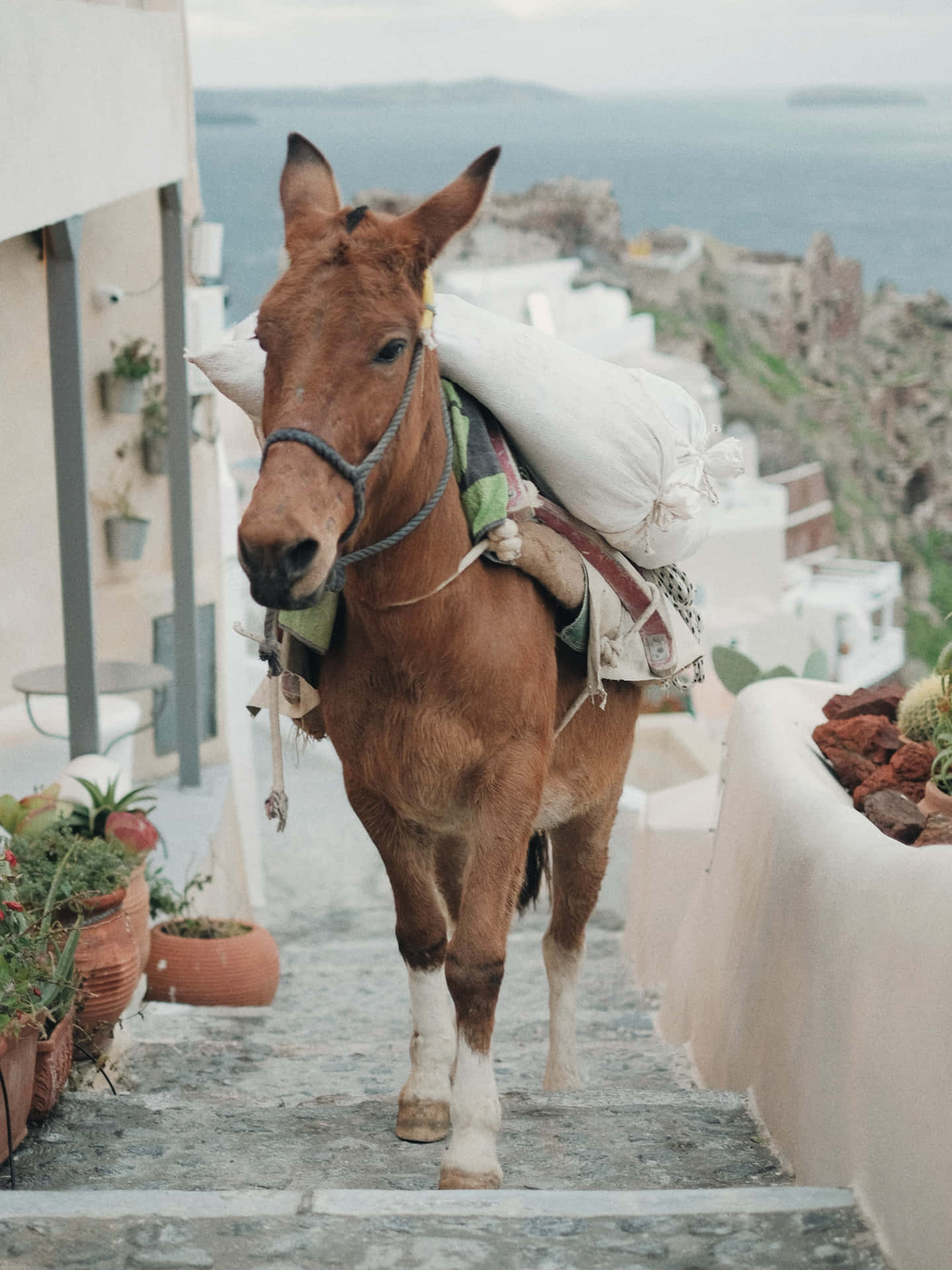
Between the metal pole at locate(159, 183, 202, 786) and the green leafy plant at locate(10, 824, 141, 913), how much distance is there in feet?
11.3

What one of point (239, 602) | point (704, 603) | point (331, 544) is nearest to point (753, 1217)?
point (331, 544)

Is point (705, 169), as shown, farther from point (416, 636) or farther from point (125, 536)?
point (416, 636)

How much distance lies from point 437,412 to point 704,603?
24.6m

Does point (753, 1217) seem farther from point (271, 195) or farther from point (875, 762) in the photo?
point (271, 195)

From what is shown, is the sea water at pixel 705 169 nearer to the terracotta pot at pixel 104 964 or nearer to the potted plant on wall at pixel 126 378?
the potted plant on wall at pixel 126 378

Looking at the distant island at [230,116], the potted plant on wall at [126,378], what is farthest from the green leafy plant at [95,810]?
the distant island at [230,116]

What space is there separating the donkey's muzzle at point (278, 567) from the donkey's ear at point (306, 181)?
943 millimetres

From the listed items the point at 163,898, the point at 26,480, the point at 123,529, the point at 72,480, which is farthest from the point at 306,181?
the point at 123,529

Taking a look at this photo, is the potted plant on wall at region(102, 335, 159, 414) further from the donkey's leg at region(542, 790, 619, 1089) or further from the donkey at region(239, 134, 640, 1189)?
the donkey at region(239, 134, 640, 1189)

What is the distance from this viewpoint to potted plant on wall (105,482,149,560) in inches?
355

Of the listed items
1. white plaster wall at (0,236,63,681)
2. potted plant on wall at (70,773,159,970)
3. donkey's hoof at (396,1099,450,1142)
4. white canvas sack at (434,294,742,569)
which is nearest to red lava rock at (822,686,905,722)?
white canvas sack at (434,294,742,569)

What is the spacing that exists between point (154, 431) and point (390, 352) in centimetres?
708

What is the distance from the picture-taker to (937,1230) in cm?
233

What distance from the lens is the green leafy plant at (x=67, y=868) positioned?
13.3ft
